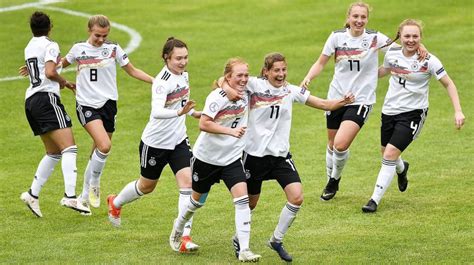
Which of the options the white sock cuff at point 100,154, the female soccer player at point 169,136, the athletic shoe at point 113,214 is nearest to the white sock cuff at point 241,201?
the female soccer player at point 169,136

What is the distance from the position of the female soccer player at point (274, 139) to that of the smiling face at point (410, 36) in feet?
7.60

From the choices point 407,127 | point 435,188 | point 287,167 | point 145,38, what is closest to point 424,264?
point 287,167

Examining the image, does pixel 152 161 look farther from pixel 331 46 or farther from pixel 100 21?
pixel 331 46

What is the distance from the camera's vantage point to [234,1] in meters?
31.2

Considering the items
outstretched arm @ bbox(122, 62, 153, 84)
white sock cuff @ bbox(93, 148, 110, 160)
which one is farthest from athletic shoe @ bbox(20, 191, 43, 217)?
outstretched arm @ bbox(122, 62, 153, 84)

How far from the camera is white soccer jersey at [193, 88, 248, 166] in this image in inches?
479

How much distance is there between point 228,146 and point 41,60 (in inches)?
139

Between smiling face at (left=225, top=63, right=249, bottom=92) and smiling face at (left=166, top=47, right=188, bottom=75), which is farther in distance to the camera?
smiling face at (left=166, top=47, right=188, bottom=75)

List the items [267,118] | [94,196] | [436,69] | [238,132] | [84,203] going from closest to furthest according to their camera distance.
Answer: [238,132], [267,118], [436,69], [84,203], [94,196]

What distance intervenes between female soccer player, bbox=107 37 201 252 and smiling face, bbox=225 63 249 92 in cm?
69

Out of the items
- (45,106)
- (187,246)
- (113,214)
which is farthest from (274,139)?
(45,106)

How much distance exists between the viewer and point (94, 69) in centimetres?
1462

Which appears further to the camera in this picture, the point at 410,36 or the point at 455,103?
the point at 410,36

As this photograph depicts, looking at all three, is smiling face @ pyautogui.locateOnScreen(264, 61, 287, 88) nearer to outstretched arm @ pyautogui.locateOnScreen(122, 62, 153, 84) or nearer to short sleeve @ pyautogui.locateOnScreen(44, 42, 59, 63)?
outstretched arm @ pyautogui.locateOnScreen(122, 62, 153, 84)
